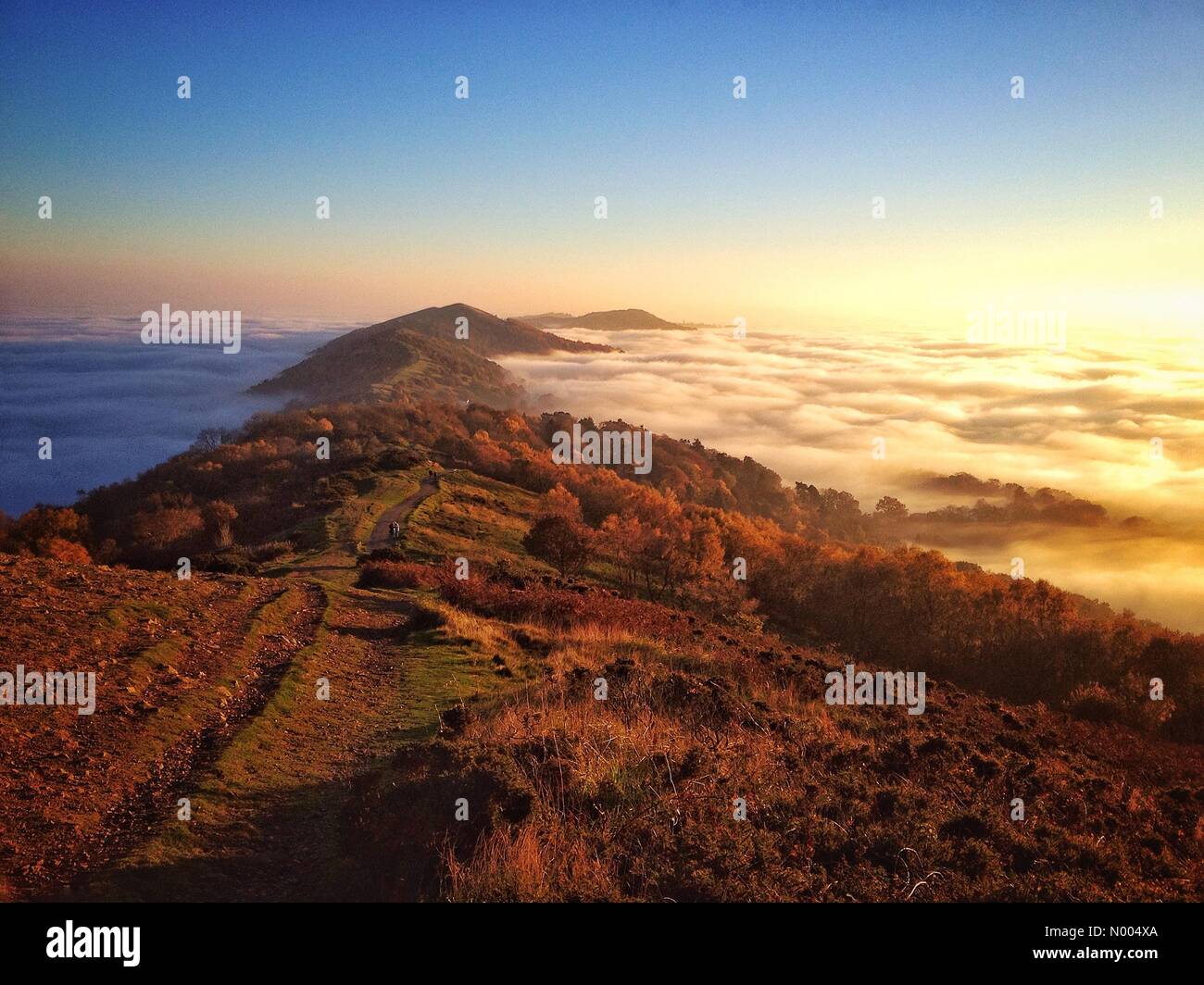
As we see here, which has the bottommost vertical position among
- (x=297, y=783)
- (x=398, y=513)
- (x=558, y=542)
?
(x=558, y=542)

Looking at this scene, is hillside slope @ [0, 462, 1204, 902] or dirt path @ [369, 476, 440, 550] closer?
hillside slope @ [0, 462, 1204, 902]

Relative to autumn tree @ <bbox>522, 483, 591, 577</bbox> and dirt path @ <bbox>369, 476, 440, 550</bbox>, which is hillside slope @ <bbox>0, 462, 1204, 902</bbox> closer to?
dirt path @ <bbox>369, 476, 440, 550</bbox>

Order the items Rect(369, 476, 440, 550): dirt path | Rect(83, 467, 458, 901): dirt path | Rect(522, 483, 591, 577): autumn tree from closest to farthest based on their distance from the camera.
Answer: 1. Rect(83, 467, 458, 901): dirt path
2. Rect(369, 476, 440, 550): dirt path
3. Rect(522, 483, 591, 577): autumn tree

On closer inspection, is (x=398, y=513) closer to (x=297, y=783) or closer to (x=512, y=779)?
(x=297, y=783)

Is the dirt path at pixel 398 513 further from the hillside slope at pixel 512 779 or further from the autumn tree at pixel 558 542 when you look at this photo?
the hillside slope at pixel 512 779

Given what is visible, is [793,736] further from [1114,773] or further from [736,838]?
[1114,773]

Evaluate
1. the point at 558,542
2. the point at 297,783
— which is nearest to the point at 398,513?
the point at 558,542

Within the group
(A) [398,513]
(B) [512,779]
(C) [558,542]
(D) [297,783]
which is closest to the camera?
(B) [512,779]

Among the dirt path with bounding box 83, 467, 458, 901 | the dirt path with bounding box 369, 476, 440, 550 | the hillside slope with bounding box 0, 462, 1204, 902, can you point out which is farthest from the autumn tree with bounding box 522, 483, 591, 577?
the dirt path with bounding box 83, 467, 458, 901

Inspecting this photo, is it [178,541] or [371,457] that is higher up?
[371,457]
